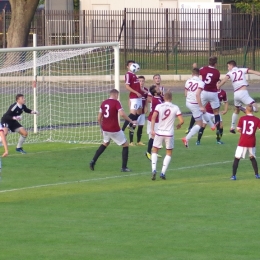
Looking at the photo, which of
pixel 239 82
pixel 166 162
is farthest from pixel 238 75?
pixel 166 162

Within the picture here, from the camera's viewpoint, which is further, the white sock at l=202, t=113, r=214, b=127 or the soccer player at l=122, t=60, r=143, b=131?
the soccer player at l=122, t=60, r=143, b=131

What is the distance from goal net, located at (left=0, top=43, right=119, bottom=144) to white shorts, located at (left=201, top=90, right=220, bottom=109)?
86.0 inches

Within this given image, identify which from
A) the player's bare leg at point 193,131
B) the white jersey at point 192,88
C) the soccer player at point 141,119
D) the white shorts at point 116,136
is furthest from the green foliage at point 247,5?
the white shorts at point 116,136

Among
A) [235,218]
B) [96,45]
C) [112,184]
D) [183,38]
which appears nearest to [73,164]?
[112,184]

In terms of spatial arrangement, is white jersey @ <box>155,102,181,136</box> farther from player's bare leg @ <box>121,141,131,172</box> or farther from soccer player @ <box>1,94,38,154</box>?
soccer player @ <box>1,94,38,154</box>

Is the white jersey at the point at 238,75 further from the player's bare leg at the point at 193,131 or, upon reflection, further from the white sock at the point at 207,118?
the player's bare leg at the point at 193,131

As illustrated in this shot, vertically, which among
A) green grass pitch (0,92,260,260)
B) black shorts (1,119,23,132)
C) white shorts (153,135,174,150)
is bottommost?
green grass pitch (0,92,260,260)

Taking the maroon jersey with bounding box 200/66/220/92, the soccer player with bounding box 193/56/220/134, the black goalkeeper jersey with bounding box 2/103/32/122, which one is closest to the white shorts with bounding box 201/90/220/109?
the soccer player with bounding box 193/56/220/134

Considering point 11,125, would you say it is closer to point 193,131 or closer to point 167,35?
point 193,131

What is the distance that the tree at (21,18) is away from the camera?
1619 inches

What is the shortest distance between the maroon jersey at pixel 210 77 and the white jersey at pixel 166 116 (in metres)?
5.17

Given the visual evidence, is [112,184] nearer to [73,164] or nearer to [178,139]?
[73,164]

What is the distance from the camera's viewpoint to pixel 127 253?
948 centimetres

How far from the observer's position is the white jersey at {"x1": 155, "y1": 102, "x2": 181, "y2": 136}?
1486 centimetres
